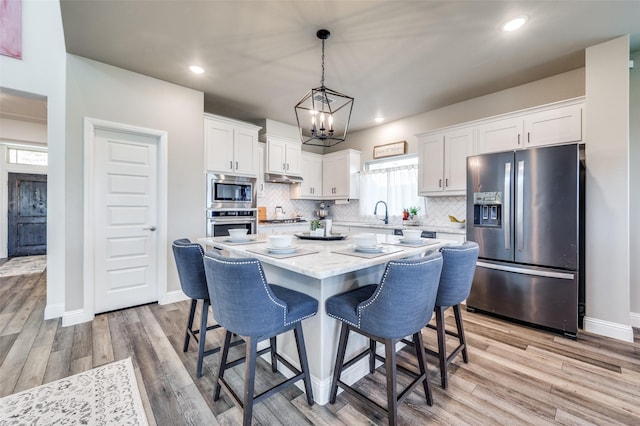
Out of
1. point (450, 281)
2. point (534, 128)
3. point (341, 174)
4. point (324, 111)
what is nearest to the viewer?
point (450, 281)

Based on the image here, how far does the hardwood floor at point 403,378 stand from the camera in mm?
1612

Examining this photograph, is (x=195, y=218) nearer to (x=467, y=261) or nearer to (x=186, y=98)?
(x=186, y=98)

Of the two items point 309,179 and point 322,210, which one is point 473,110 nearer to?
point 309,179

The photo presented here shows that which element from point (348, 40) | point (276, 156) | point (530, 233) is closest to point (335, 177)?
point (276, 156)

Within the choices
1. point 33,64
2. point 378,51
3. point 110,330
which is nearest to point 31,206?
point 33,64

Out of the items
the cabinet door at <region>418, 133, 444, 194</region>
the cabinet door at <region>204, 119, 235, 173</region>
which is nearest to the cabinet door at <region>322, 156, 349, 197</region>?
the cabinet door at <region>418, 133, 444, 194</region>

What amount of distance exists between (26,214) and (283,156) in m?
6.14

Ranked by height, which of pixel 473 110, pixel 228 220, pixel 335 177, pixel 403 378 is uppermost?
pixel 473 110

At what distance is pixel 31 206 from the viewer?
244 inches

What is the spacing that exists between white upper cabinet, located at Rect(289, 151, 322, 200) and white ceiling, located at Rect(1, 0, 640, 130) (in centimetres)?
195

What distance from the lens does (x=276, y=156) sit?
16.1 ft

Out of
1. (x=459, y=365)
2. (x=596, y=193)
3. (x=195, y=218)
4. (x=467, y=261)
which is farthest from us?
(x=195, y=218)

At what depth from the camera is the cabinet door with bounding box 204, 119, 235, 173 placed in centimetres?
389

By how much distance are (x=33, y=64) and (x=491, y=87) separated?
5.43 m
